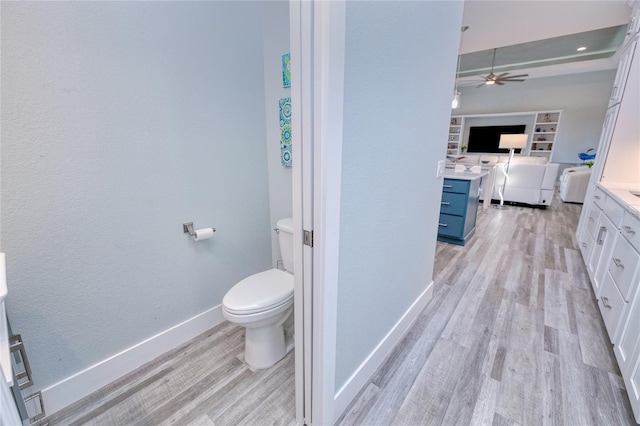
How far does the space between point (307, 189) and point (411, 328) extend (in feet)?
4.54

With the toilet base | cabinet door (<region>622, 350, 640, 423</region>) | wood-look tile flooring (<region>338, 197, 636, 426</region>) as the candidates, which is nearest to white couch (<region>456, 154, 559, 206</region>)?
wood-look tile flooring (<region>338, 197, 636, 426</region>)

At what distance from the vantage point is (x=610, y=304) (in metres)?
1.65

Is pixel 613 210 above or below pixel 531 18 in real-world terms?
below

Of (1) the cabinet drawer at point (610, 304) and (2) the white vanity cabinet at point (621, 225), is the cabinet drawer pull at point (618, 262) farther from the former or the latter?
(1) the cabinet drawer at point (610, 304)

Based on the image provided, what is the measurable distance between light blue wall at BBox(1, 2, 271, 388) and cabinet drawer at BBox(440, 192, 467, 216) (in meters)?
2.26

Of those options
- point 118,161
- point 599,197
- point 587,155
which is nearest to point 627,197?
point 599,197

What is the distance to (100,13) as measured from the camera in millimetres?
1126

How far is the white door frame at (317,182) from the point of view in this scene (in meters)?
0.77

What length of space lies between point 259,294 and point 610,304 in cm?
209

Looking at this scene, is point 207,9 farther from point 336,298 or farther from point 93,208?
point 336,298

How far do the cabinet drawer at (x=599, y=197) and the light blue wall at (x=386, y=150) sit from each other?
1683mm

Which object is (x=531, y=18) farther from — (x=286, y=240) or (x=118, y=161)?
(x=118, y=161)

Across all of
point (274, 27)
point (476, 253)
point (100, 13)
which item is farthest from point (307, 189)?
point (476, 253)

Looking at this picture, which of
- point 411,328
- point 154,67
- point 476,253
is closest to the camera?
point 154,67
